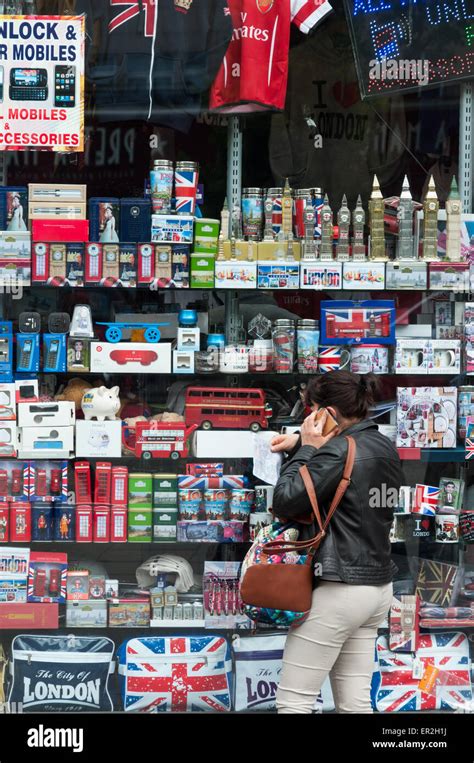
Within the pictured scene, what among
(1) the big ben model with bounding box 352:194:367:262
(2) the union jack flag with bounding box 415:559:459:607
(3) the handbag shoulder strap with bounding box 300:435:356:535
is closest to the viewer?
(3) the handbag shoulder strap with bounding box 300:435:356:535

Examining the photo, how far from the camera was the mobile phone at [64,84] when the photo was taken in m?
5.12

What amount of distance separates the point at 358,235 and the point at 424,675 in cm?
230

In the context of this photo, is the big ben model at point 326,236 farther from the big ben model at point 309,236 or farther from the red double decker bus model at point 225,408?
the red double decker bus model at point 225,408

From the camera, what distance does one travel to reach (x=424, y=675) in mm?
5312

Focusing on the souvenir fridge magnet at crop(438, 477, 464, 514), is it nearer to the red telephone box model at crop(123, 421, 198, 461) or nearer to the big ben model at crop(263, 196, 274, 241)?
the red telephone box model at crop(123, 421, 198, 461)

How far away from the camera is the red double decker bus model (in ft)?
17.4

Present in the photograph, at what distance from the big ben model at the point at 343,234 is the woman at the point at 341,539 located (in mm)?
1345

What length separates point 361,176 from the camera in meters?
5.34

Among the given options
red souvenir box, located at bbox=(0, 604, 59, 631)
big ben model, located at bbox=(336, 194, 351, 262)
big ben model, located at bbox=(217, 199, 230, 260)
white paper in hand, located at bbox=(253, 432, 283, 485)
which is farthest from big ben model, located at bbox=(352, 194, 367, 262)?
red souvenir box, located at bbox=(0, 604, 59, 631)

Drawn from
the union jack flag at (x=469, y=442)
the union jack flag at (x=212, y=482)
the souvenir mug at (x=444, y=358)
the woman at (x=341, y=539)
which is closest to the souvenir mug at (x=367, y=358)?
the souvenir mug at (x=444, y=358)

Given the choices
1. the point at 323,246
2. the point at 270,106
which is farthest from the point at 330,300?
the point at 270,106

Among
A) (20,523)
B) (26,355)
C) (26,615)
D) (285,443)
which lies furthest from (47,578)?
(285,443)

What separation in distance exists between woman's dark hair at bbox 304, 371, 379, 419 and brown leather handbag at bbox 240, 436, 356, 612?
154mm
